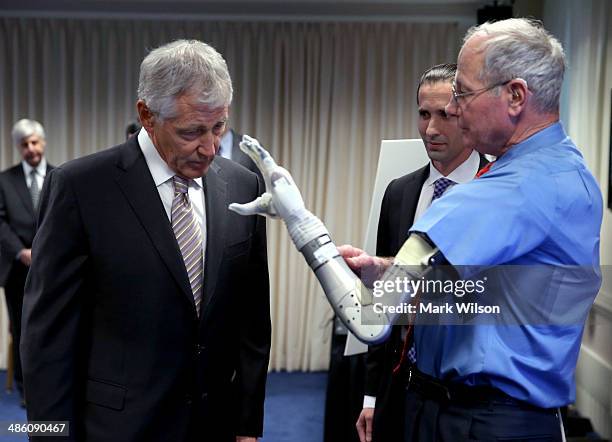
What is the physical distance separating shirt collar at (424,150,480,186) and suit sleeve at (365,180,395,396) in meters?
0.13

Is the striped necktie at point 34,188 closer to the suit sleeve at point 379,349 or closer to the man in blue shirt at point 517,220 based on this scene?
the suit sleeve at point 379,349

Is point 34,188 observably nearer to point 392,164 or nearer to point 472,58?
point 392,164

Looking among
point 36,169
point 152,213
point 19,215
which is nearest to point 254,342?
point 152,213

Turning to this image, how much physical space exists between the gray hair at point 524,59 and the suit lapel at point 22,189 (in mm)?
3812

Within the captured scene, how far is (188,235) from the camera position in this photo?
5.28 ft

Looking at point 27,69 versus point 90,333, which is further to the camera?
point 27,69

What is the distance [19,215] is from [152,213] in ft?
10.8

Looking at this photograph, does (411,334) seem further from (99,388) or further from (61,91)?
(61,91)

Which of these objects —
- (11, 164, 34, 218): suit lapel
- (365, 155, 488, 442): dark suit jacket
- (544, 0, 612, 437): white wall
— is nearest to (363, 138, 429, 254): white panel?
(365, 155, 488, 442): dark suit jacket

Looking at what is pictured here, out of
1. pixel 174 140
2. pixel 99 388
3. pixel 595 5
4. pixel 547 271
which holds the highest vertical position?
pixel 595 5

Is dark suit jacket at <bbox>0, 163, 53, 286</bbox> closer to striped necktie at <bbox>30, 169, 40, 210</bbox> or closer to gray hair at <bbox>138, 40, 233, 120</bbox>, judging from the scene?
striped necktie at <bbox>30, 169, 40, 210</bbox>

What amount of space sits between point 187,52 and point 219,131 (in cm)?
17

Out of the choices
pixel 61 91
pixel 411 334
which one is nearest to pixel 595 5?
pixel 411 334

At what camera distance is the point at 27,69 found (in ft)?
18.6
